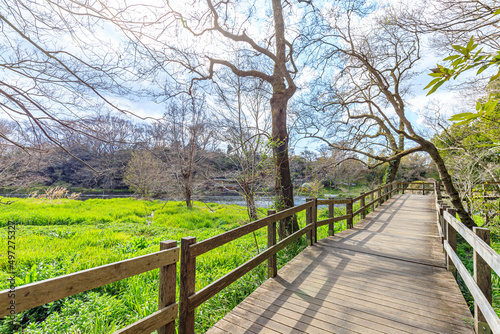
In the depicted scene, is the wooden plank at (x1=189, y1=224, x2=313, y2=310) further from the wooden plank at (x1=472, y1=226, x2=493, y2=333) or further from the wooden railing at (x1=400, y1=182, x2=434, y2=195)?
the wooden railing at (x1=400, y1=182, x2=434, y2=195)

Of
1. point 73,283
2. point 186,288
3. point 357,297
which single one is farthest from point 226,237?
point 357,297

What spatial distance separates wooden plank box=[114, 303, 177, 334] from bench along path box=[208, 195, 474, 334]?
2.06ft

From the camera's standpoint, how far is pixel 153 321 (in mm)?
1759

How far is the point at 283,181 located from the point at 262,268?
261cm

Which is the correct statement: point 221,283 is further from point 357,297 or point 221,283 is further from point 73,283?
point 357,297

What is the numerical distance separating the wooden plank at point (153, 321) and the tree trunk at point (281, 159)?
4.37 metres

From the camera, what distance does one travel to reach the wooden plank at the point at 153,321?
62.9 inches

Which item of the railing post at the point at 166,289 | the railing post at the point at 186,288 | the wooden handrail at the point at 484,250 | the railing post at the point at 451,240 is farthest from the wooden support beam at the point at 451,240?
the railing post at the point at 166,289

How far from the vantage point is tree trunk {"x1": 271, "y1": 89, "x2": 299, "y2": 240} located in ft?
19.9

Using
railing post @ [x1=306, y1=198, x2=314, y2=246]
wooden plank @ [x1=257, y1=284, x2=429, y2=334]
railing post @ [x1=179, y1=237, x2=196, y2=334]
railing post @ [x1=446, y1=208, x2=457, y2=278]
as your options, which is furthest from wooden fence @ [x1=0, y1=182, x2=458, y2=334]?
railing post @ [x1=446, y1=208, x2=457, y2=278]

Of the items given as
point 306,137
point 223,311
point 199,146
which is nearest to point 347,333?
point 223,311

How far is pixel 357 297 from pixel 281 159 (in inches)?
154

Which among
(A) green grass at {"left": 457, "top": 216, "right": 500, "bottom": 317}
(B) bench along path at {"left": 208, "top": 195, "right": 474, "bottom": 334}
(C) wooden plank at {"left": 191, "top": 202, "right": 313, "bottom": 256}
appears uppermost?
(C) wooden plank at {"left": 191, "top": 202, "right": 313, "bottom": 256}

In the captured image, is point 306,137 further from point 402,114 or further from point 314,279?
point 314,279
